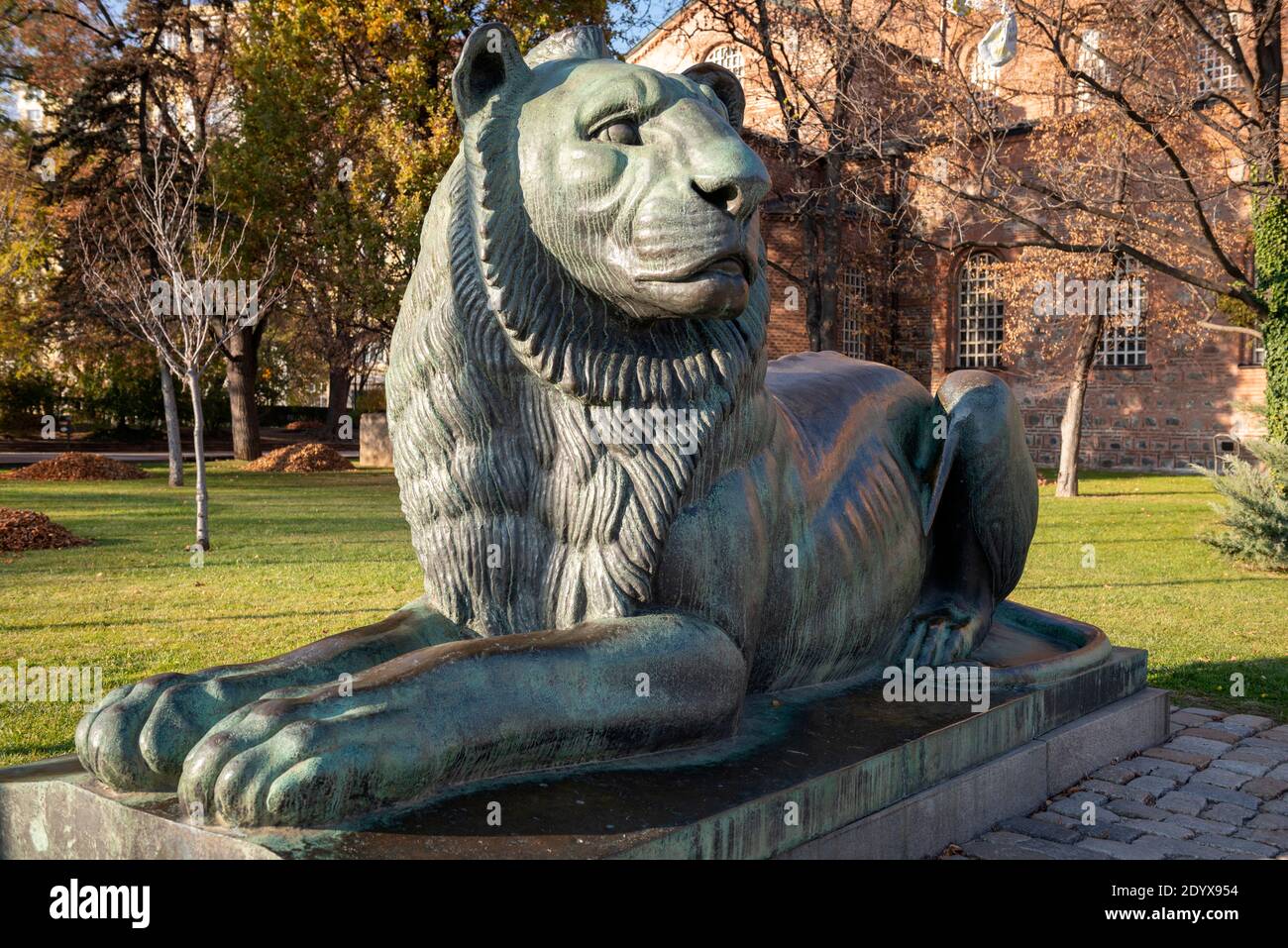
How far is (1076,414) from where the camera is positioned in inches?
821

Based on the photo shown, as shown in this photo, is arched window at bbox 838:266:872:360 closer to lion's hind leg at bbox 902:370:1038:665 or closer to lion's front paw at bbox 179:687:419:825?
lion's hind leg at bbox 902:370:1038:665

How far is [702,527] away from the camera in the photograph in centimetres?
272

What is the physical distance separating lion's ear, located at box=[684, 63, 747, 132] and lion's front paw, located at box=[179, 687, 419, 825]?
5.75 ft

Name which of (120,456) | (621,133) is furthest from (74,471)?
(621,133)

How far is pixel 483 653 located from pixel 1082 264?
1966 cm

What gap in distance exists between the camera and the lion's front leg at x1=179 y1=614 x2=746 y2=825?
2.07m

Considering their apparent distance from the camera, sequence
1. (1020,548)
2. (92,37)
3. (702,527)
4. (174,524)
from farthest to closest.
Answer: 1. (92,37)
2. (174,524)
3. (1020,548)
4. (702,527)

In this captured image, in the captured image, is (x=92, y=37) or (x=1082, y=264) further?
(x=92, y=37)

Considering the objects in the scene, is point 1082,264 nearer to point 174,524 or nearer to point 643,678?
point 174,524

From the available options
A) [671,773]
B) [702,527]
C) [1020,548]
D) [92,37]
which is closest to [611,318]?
[702,527]

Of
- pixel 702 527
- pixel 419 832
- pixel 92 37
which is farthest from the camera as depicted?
pixel 92 37

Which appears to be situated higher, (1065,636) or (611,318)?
(611,318)

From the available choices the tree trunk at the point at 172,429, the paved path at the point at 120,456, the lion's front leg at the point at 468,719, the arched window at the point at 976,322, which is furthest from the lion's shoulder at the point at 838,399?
the arched window at the point at 976,322

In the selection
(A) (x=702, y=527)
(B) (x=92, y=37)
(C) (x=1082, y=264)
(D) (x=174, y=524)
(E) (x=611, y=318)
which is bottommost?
(D) (x=174, y=524)
